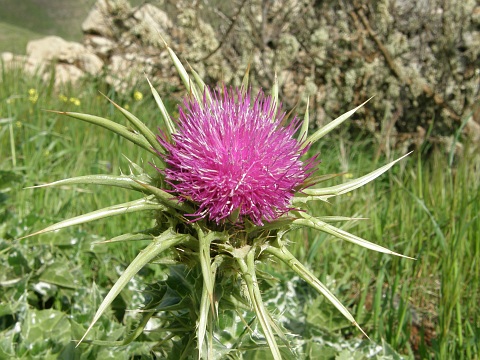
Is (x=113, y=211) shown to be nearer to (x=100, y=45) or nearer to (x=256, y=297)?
(x=256, y=297)

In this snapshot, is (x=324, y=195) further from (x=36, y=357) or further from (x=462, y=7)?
(x=462, y=7)

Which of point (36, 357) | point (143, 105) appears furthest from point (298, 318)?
point (143, 105)

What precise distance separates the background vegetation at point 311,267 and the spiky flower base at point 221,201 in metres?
0.15

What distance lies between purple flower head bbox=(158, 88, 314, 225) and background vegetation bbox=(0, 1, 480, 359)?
24cm

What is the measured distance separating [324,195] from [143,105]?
409 centimetres

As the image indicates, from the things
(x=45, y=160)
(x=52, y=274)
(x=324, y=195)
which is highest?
(x=324, y=195)

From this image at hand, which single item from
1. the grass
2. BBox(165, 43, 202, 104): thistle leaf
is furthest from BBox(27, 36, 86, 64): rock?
BBox(165, 43, 202, 104): thistle leaf

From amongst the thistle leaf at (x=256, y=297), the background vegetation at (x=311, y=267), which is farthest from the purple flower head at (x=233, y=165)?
the background vegetation at (x=311, y=267)

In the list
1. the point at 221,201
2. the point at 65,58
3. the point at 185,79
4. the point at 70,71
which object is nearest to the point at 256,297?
the point at 221,201

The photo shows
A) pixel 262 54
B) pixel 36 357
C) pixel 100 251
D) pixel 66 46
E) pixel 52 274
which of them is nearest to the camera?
pixel 36 357

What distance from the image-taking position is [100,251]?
2.61 metres

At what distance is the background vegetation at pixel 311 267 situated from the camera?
2.07m

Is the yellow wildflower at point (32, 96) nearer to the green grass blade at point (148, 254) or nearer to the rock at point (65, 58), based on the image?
the rock at point (65, 58)

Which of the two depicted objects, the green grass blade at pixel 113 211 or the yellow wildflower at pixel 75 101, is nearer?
the green grass blade at pixel 113 211
